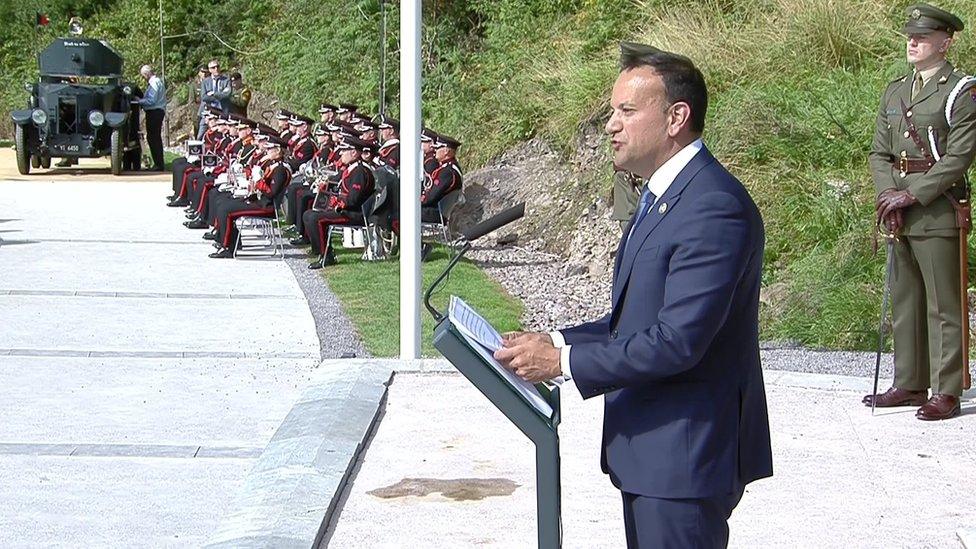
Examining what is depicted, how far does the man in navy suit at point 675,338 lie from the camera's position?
3457 mm

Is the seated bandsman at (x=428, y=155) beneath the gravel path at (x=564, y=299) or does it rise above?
above

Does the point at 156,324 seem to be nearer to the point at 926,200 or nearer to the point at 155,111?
the point at 926,200

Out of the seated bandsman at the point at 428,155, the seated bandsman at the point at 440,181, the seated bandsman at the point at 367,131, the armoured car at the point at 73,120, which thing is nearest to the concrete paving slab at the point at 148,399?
the seated bandsman at the point at 440,181

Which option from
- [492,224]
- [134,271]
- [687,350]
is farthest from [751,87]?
[687,350]

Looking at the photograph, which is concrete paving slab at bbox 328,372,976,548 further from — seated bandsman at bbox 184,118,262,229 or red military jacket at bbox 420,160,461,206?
seated bandsman at bbox 184,118,262,229

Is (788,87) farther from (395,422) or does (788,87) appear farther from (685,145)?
(685,145)

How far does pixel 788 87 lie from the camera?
1428 centimetres

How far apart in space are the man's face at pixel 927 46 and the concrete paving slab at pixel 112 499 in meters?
3.79

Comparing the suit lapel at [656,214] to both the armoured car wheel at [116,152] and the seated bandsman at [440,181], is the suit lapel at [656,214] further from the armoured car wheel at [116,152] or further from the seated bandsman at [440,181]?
the armoured car wheel at [116,152]

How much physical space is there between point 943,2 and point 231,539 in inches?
433

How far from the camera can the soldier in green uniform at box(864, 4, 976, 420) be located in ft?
24.7

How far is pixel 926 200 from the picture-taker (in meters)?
7.61

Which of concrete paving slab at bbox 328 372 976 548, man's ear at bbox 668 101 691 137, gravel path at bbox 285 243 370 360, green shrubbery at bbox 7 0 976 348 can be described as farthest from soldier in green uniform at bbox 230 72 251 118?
man's ear at bbox 668 101 691 137

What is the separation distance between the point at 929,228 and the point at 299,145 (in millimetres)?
12359
